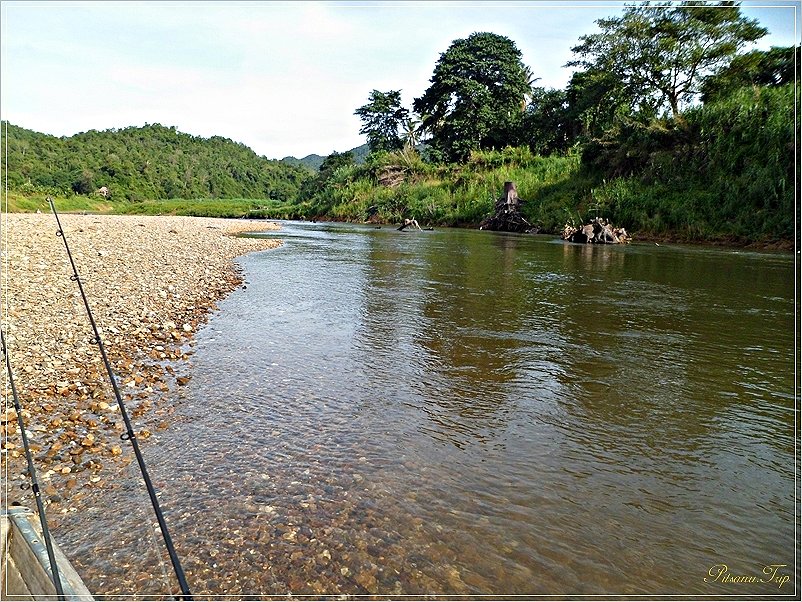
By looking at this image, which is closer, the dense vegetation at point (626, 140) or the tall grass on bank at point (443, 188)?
the dense vegetation at point (626, 140)

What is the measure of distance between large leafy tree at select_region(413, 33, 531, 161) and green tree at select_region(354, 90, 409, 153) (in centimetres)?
251

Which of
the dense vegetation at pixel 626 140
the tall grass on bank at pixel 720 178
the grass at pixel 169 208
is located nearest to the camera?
the tall grass on bank at pixel 720 178

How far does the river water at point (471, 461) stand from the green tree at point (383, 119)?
1986 inches

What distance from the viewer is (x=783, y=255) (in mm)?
18047

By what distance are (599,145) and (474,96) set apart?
21.1 metres

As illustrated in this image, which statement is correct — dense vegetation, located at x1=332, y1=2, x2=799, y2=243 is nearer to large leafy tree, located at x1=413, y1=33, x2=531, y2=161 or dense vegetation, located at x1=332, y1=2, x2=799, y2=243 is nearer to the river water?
large leafy tree, located at x1=413, y1=33, x2=531, y2=161

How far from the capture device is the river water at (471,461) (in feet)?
9.96

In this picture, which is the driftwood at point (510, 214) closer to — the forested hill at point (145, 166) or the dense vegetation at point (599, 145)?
the dense vegetation at point (599, 145)

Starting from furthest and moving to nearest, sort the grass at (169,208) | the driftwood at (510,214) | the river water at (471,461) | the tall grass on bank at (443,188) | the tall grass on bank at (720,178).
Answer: the grass at (169,208) < the tall grass on bank at (443,188) < the driftwood at (510,214) < the tall grass on bank at (720,178) < the river water at (471,461)

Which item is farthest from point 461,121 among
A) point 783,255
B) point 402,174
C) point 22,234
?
point 22,234

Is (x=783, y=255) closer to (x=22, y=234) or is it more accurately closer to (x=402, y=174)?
(x=22, y=234)

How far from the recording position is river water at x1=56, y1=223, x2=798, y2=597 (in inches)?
120

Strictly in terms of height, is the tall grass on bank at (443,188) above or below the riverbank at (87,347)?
above

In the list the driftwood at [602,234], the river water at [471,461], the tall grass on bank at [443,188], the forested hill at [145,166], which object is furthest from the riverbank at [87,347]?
the forested hill at [145,166]
